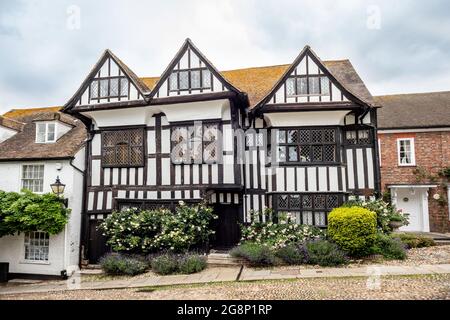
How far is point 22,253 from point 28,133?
5.58 metres

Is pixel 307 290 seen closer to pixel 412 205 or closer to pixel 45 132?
pixel 412 205

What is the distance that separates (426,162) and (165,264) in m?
14.3

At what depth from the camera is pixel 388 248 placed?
10.2 m

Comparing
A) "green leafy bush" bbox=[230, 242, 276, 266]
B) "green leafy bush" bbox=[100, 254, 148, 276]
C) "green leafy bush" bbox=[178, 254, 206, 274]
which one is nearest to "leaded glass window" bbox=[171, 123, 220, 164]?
"green leafy bush" bbox=[230, 242, 276, 266]

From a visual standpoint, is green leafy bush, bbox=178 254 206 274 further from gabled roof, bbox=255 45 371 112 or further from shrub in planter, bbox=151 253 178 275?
gabled roof, bbox=255 45 371 112

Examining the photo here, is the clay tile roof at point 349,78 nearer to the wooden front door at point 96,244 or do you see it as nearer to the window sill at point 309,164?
→ the window sill at point 309,164

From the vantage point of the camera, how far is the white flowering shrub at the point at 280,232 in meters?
10.8

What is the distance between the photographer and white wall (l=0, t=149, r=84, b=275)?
11945 mm

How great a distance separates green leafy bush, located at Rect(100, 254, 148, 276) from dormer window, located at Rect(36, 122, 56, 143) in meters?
6.17

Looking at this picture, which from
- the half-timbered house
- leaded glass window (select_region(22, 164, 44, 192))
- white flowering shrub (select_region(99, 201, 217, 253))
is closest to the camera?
white flowering shrub (select_region(99, 201, 217, 253))

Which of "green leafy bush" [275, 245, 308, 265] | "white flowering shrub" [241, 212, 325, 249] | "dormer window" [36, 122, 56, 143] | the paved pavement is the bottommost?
the paved pavement

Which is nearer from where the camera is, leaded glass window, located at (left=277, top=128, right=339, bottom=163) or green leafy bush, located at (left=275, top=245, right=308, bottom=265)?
green leafy bush, located at (left=275, top=245, right=308, bottom=265)
